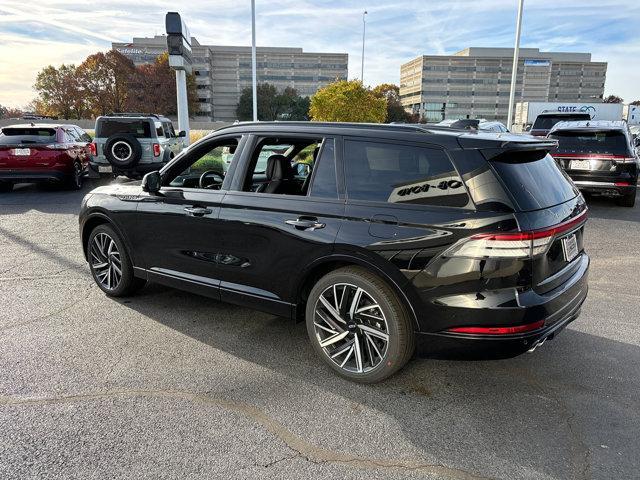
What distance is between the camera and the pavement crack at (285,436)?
2520 millimetres

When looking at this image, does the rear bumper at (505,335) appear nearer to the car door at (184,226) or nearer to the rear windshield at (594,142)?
the car door at (184,226)

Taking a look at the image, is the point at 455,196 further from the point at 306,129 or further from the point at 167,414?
the point at 167,414

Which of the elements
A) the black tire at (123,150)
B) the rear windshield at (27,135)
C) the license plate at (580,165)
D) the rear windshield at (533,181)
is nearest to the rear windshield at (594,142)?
the license plate at (580,165)

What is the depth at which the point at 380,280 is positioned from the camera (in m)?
3.13

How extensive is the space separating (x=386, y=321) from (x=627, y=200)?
31.4 ft

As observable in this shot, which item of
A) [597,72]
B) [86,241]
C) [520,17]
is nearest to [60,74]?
[520,17]

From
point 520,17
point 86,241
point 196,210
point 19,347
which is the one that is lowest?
point 19,347

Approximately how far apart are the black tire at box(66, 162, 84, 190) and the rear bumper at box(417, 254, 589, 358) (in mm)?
11773

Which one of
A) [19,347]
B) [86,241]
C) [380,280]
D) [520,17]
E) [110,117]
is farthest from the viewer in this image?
[520,17]

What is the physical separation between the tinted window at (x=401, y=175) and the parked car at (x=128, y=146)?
1041 cm

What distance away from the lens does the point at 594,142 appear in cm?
983

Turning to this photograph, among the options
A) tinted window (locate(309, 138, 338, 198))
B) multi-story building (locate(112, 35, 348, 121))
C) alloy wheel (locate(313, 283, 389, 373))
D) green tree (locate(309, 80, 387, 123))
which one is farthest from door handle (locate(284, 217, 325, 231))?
multi-story building (locate(112, 35, 348, 121))

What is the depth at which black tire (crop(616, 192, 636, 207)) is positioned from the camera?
33.7 ft

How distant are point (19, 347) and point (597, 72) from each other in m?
168
